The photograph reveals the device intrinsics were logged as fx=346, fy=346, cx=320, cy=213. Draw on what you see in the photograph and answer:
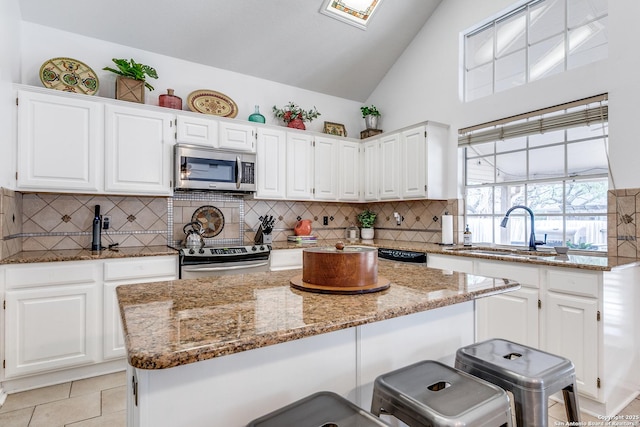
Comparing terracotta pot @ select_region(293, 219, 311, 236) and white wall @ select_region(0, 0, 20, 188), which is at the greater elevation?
white wall @ select_region(0, 0, 20, 188)

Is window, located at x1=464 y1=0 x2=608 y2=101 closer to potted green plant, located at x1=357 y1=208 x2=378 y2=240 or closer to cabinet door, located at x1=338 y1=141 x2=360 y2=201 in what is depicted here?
cabinet door, located at x1=338 y1=141 x2=360 y2=201

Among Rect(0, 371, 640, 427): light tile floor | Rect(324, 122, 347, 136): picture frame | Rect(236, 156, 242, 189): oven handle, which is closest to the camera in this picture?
Rect(0, 371, 640, 427): light tile floor

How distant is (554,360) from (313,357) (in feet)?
3.15

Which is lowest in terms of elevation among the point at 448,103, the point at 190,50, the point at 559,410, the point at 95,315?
the point at 559,410

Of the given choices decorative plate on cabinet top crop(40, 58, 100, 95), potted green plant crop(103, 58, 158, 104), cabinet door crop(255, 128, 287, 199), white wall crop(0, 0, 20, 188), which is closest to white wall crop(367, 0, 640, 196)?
cabinet door crop(255, 128, 287, 199)

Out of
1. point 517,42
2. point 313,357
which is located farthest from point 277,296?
point 517,42

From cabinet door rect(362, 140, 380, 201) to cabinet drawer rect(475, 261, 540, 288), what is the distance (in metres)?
1.73

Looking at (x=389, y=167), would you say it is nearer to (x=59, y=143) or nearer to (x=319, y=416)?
(x=59, y=143)

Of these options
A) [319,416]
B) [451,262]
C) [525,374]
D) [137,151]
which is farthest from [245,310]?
[137,151]

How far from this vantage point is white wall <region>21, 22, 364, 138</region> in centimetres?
298

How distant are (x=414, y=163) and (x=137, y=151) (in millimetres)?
2752

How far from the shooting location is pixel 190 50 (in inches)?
140

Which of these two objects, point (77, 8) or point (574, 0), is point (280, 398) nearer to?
point (77, 8)

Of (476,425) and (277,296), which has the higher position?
(277,296)
